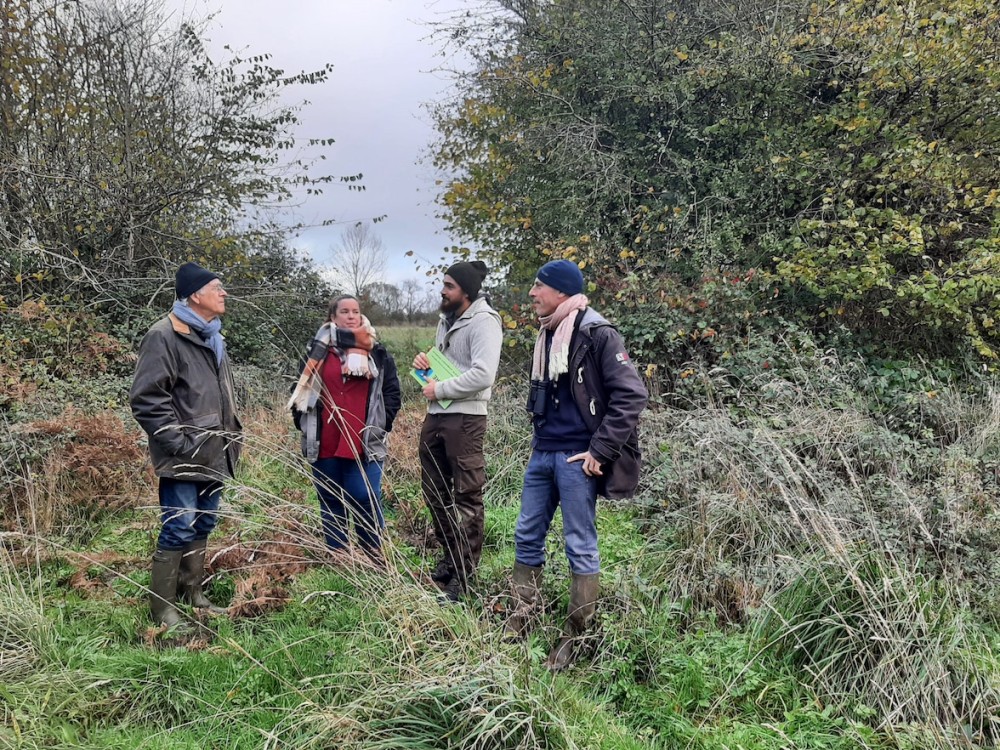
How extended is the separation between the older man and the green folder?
3cm

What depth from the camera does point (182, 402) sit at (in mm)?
3461

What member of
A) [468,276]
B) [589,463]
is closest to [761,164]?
[468,276]

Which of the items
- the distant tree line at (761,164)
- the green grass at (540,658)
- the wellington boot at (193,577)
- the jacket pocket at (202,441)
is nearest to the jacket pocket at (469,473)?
the green grass at (540,658)

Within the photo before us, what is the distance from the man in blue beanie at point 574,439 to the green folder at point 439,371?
22.8 inches

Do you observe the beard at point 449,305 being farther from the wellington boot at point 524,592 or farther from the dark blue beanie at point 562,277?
the wellington boot at point 524,592

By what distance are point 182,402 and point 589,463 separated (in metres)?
2.25

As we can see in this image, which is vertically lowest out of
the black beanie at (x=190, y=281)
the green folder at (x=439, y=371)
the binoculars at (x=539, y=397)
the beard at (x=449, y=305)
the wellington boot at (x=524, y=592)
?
the wellington boot at (x=524, y=592)

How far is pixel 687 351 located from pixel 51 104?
30.9 ft

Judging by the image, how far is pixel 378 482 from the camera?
4.06 m

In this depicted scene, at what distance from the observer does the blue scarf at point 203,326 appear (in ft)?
11.4

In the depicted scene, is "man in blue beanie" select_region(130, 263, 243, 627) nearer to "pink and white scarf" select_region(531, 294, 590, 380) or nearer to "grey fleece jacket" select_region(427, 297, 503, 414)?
"grey fleece jacket" select_region(427, 297, 503, 414)

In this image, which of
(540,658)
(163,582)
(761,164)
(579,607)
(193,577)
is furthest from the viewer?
(761,164)

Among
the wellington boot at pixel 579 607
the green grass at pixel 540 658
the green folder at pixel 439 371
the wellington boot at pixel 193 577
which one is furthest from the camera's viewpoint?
the green folder at pixel 439 371

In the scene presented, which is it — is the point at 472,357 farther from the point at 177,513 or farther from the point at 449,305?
the point at 177,513
